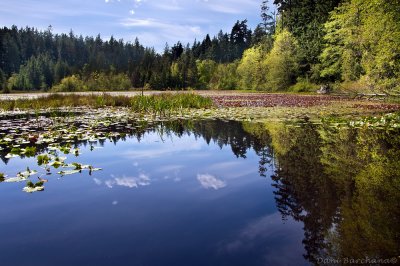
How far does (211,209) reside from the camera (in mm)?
4438

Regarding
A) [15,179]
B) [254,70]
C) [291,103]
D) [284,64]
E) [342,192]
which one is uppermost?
[284,64]

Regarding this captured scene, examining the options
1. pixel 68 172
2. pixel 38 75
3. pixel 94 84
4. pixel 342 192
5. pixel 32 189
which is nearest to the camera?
pixel 342 192

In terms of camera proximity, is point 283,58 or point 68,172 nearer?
point 68,172

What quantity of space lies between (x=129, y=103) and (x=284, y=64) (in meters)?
30.4

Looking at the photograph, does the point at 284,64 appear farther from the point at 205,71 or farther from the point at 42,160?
the point at 42,160

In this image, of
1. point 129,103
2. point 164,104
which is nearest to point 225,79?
point 129,103

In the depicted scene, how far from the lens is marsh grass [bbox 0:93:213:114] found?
1816 cm

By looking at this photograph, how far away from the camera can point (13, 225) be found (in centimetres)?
395

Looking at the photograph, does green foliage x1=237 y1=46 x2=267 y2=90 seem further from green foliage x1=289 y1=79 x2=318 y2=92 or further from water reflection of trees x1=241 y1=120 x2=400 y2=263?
water reflection of trees x1=241 y1=120 x2=400 y2=263

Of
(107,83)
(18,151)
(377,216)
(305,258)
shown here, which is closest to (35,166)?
(18,151)

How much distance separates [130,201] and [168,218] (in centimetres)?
85

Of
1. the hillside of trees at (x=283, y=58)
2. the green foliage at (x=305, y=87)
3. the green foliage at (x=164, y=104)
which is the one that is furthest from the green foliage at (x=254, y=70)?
the green foliage at (x=164, y=104)

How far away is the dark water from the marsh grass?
10094 millimetres

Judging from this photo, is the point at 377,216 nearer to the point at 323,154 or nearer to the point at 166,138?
the point at 323,154
